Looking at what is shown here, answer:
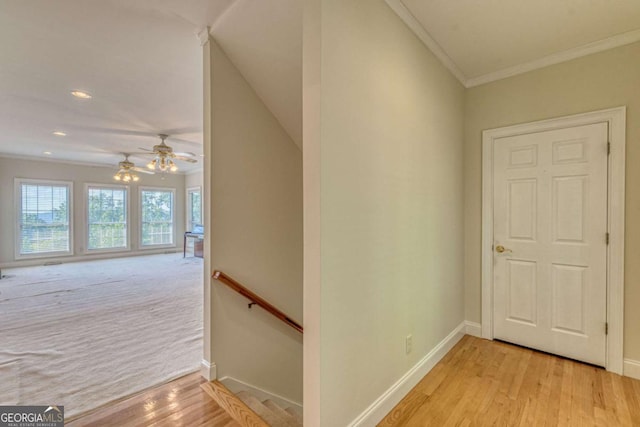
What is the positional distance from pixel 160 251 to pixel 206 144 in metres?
7.85

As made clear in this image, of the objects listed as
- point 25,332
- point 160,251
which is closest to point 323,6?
point 25,332

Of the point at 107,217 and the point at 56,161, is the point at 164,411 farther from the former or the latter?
the point at 56,161

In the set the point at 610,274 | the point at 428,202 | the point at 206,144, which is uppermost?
the point at 206,144

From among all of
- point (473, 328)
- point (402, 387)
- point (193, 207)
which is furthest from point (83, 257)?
point (473, 328)

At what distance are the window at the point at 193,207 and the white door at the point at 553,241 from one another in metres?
8.16

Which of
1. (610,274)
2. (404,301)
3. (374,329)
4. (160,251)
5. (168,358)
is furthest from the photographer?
(160,251)

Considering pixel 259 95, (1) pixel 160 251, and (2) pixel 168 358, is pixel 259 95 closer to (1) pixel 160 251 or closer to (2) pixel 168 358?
(2) pixel 168 358

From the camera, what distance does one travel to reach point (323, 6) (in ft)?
4.36

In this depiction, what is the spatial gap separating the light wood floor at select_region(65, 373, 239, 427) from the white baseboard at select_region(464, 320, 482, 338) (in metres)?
2.41

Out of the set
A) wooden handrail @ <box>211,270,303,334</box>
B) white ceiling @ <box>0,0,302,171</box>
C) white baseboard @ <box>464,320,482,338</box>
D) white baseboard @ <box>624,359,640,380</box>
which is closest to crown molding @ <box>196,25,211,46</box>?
white ceiling @ <box>0,0,302,171</box>

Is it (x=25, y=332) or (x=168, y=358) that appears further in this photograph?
(x=25, y=332)

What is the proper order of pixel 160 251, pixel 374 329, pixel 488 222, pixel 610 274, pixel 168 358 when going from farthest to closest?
pixel 160 251
pixel 488 222
pixel 168 358
pixel 610 274
pixel 374 329

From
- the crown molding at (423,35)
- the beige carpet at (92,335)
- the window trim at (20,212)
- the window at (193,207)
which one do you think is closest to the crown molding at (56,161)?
the window trim at (20,212)

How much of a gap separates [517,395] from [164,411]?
2385 millimetres
